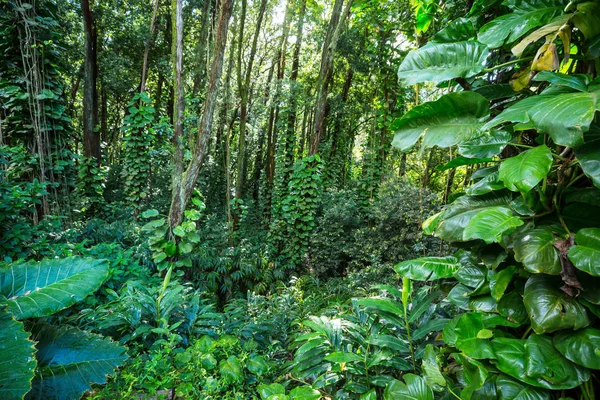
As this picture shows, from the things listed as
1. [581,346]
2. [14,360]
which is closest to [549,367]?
[581,346]

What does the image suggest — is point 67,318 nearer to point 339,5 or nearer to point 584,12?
point 584,12

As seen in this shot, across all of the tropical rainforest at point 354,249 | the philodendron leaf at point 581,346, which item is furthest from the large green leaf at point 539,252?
the philodendron leaf at point 581,346

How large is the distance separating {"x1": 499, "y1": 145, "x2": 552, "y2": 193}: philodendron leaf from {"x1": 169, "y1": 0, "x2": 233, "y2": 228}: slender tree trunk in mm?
3280

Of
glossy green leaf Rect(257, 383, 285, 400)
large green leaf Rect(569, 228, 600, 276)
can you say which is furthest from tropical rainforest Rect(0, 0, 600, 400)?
glossy green leaf Rect(257, 383, 285, 400)

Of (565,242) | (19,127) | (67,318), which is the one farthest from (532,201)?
(19,127)

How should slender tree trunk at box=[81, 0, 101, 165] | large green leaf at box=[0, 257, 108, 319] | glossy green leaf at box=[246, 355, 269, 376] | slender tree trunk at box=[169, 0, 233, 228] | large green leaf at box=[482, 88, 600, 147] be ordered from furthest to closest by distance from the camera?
slender tree trunk at box=[81, 0, 101, 165] → slender tree trunk at box=[169, 0, 233, 228] → glossy green leaf at box=[246, 355, 269, 376] → large green leaf at box=[0, 257, 108, 319] → large green leaf at box=[482, 88, 600, 147]

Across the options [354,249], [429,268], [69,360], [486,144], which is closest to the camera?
[486,144]

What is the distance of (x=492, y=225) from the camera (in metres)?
0.96

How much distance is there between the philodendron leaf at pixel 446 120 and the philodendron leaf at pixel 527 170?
244 mm

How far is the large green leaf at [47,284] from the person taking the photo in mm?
1688

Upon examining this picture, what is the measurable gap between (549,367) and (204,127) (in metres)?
3.57

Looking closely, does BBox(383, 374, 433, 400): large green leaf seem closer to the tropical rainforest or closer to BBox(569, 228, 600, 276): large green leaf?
the tropical rainforest

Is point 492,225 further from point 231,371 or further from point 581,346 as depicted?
point 231,371

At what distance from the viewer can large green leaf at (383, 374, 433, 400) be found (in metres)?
1.21
